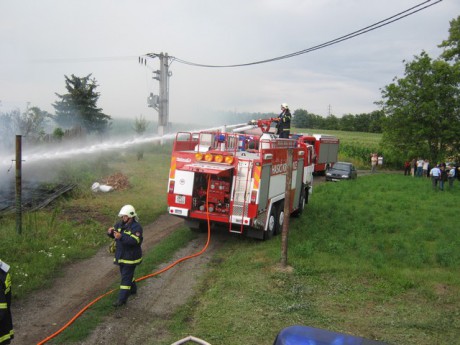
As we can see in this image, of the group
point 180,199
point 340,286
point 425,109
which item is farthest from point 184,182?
point 425,109

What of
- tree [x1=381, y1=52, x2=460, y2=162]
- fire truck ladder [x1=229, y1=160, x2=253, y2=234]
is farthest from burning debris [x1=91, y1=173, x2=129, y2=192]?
tree [x1=381, y1=52, x2=460, y2=162]

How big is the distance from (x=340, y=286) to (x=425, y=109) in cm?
2620

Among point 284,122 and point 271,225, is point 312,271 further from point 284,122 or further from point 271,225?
point 284,122

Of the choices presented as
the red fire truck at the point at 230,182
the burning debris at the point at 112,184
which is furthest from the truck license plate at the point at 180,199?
the burning debris at the point at 112,184

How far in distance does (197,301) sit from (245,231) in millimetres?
4231

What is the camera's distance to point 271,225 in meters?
11.3

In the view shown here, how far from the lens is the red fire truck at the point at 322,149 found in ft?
91.1

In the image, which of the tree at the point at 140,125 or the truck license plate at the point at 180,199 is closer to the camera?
the truck license plate at the point at 180,199

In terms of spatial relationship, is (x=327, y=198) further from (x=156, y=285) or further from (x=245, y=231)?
(x=156, y=285)

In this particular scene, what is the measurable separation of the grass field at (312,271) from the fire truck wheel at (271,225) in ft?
1.37

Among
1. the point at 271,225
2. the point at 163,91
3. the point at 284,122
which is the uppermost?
the point at 163,91

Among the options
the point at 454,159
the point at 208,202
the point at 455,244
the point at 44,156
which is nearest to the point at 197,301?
the point at 208,202

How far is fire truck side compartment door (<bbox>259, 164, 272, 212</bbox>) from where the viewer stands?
10266 mm

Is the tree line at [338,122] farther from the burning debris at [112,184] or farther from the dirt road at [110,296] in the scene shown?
the dirt road at [110,296]
